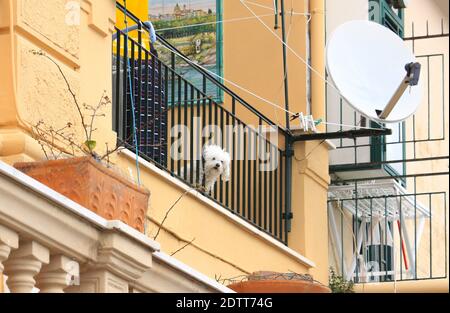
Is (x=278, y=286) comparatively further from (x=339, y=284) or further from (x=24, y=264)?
(x=339, y=284)

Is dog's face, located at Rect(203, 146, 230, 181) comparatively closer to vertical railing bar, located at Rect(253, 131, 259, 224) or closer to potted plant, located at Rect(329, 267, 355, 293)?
vertical railing bar, located at Rect(253, 131, 259, 224)

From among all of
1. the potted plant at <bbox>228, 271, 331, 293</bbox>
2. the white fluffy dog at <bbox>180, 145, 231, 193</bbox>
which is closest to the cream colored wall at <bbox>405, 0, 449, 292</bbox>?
the white fluffy dog at <bbox>180, 145, 231, 193</bbox>

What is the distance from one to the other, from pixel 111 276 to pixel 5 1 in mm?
2777

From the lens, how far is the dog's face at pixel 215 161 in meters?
12.7

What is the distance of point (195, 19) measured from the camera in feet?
51.7

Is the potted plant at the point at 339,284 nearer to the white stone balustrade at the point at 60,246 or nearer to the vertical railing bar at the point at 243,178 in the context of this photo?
the vertical railing bar at the point at 243,178

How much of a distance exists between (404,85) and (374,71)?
0.59 metres

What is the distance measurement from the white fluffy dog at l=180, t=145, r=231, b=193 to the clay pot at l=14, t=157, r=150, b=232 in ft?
14.4

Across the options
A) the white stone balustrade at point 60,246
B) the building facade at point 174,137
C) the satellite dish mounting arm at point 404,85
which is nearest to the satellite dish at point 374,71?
the satellite dish mounting arm at point 404,85

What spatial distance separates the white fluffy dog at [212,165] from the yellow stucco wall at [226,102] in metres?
0.37

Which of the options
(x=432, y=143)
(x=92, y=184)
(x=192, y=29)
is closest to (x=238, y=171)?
(x=192, y=29)

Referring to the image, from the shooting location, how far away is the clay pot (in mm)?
7820

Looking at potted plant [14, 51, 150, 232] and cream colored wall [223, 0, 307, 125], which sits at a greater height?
cream colored wall [223, 0, 307, 125]
